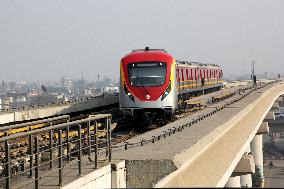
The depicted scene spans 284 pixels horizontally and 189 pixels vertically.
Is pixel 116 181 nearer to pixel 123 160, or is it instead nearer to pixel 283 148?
pixel 123 160

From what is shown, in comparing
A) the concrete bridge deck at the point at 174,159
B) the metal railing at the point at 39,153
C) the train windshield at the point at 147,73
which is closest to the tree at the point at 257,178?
the train windshield at the point at 147,73

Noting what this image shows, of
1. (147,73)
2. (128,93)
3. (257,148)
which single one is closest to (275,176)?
(257,148)

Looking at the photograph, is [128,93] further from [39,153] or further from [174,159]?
[39,153]

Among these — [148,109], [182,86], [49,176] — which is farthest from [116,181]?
[182,86]

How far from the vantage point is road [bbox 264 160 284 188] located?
69.6m

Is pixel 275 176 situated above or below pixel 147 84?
below

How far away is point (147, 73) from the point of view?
22.2 m

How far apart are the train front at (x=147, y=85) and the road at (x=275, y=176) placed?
48.5 meters

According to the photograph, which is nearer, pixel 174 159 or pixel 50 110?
pixel 174 159

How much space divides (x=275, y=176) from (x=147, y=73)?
61.8 m

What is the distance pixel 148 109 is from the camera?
21531 mm

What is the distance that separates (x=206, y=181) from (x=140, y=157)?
198cm

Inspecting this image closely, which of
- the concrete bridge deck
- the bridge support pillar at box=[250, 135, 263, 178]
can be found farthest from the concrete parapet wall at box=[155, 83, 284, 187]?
the bridge support pillar at box=[250, 135, 263, 178]

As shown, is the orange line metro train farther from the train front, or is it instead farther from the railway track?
the railway track
